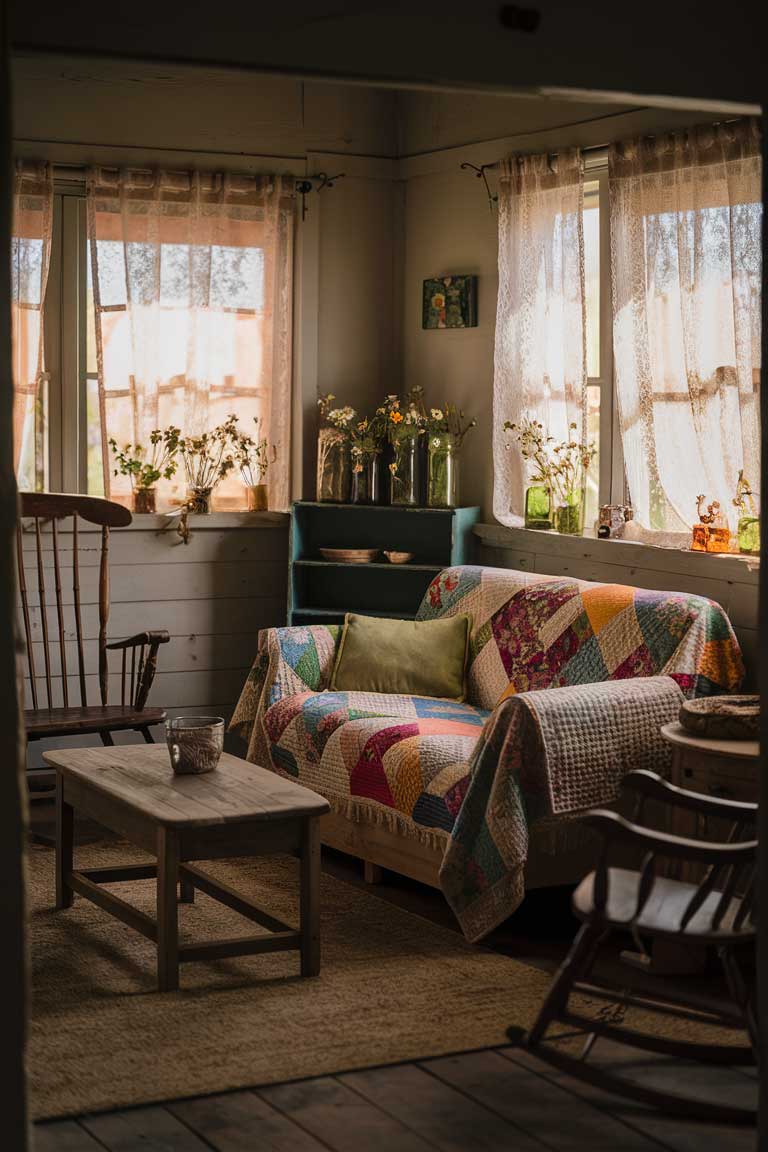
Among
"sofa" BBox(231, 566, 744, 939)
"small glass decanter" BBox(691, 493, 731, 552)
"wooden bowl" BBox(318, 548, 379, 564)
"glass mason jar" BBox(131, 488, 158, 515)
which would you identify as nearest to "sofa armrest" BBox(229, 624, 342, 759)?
"sofa" BBox(231, 566, 744, 939)

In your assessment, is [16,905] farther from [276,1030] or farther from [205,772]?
[205,772]

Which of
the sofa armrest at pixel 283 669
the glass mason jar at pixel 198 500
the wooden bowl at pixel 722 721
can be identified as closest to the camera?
the wooden bowl at pixel 722 721

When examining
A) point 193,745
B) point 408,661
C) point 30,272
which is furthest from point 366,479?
point 193,745

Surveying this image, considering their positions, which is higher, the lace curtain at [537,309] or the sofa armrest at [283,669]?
the lace curtain at [537,309]

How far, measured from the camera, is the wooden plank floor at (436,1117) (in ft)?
8.76

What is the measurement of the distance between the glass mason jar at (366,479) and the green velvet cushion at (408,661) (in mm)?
859

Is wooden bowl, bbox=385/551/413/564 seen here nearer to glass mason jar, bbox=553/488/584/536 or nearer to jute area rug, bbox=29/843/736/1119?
glass mason jar, bbox=553/488/584/536

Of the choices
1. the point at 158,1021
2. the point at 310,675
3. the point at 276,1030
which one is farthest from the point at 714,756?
the point at 310,675

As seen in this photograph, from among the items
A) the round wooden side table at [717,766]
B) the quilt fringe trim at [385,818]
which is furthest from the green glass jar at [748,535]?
the quilt fringe trim at [385,818]

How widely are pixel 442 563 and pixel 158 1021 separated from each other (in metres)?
2.73

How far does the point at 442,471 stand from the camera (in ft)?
18.4

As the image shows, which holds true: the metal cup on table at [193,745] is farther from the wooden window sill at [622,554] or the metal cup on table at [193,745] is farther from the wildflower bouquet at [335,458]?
the wildflower bouquet at [335,458]

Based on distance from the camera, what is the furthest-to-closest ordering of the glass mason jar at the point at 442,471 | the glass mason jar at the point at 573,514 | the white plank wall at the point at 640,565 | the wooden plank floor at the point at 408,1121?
1. the glass mason jar at the point at 442,471
2. the glass mason jar at the point at 573,514
3. the white plank wall at the point at 640,565
4. the wooden plank floor at the point at 408,1121

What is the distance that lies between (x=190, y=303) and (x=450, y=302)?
1.04m
